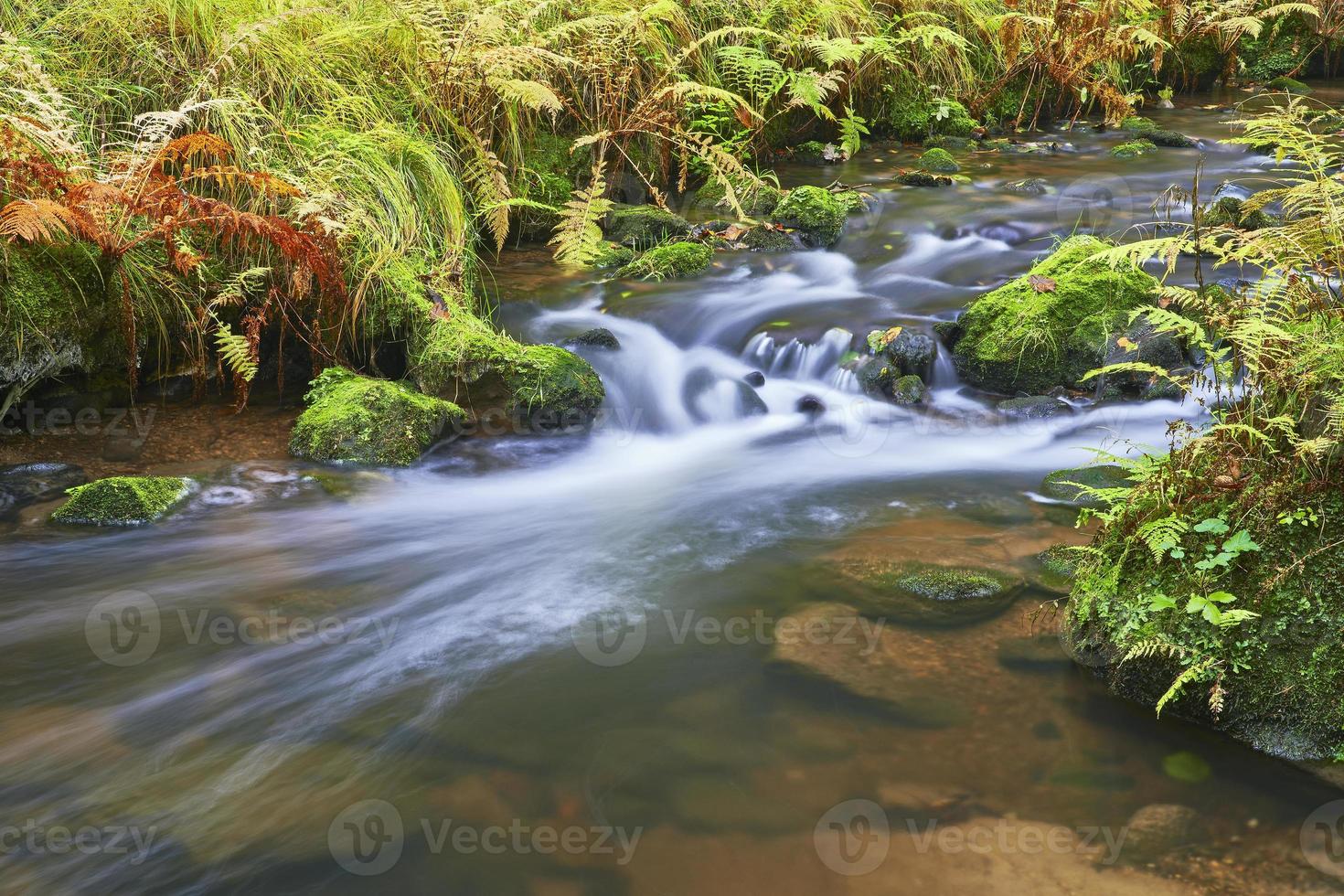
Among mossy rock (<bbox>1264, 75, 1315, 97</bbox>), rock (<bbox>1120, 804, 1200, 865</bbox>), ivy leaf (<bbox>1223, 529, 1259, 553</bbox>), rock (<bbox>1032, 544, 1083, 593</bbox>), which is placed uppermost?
mossy rock (<bbox>1264, 75, 1315, 97</bbox>)

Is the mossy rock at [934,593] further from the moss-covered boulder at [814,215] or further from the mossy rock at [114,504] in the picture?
the moss-covered boulder at [814,215]

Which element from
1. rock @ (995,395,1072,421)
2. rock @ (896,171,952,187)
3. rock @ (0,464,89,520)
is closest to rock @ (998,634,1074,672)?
rock @ (995,395,1072,421)

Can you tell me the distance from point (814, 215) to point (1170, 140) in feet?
15.9

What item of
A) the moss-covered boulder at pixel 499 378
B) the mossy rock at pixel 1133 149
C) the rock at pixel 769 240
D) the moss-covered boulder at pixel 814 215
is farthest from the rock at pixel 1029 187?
the moss-covered boulder at pixel 499 378

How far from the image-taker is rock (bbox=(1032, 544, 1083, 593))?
4.03m

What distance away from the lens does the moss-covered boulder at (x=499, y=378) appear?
5.91m

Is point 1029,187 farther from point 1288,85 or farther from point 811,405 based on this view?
point 1288,85

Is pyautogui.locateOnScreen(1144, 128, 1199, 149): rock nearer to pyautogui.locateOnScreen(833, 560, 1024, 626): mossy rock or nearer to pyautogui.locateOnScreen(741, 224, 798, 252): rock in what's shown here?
pyautogui.locateOnScreen(741, 224, 798, 252): rock

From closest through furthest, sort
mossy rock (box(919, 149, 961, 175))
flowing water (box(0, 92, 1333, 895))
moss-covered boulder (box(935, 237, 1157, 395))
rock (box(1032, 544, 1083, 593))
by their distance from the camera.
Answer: flowing water (box(0, 92, 1333, 895)) < rock (box(1032, 544, 1083, 593)) < moss-covered boulder (box(935, 237, 1157, 395)) < mossy rock (box(919, 149, 961, 175))

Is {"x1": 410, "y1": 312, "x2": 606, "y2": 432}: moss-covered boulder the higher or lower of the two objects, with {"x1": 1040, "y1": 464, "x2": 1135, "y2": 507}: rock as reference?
higher

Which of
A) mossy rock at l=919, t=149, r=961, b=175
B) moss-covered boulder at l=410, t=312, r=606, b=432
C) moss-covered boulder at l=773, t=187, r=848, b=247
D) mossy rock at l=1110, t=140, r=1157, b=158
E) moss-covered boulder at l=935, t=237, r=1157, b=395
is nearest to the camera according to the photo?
moss-covered boulder at l=410, t=312, r=606, b=432

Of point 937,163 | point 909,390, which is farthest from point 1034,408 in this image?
point 937,163

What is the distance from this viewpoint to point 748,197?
8.91 metres

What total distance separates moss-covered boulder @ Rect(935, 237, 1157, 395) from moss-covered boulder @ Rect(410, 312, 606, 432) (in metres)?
2.44
